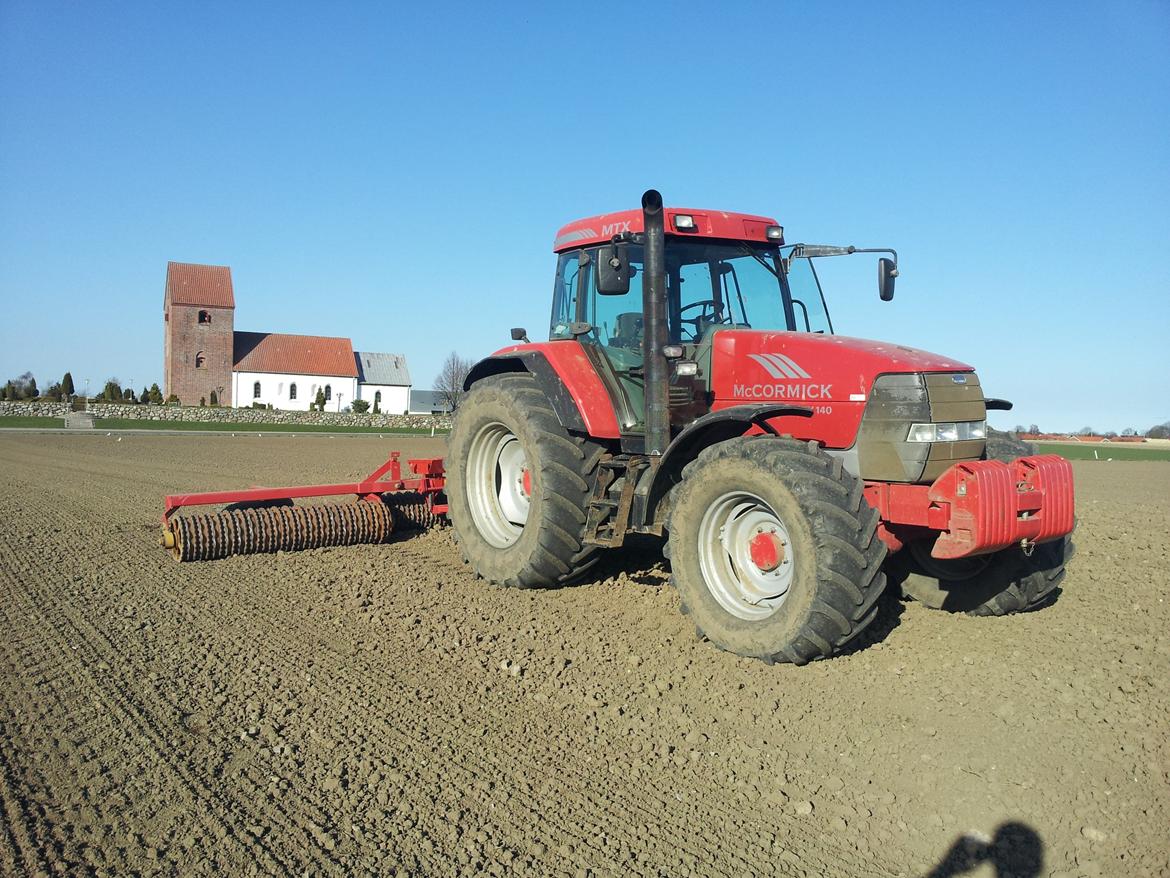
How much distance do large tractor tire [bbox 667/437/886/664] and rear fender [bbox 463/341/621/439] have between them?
0.93m

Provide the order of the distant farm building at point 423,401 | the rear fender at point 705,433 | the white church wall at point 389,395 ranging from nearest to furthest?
the rear fender at point 705,433 < the white church wall at point 389,395 < the distant farm building at point 423,401

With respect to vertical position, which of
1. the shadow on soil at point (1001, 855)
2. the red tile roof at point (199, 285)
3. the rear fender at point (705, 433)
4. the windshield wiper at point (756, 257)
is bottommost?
the shadow on soil at point (1001, 855)

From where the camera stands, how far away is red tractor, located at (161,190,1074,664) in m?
4.70

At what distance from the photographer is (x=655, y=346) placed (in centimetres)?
568

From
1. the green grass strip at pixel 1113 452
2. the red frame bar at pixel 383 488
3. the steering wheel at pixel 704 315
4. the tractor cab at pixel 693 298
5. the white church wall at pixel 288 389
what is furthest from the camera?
the white church wall at pixel 288 389

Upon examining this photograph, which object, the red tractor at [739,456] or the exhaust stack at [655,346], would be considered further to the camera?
the exhaust stack at [655,346]

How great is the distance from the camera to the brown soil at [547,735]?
3172mm

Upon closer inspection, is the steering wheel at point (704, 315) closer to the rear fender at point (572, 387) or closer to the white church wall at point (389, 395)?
the rear fender at point (572, 387)

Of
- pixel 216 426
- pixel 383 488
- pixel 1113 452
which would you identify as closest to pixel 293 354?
pixel 216 426

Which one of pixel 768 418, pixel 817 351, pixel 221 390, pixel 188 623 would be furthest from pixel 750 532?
pixel 221 390

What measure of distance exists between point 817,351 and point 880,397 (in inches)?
18.5

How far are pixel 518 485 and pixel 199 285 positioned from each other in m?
69.3

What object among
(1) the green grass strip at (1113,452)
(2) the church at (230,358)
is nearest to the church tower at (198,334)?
(2) the church at (230,358)

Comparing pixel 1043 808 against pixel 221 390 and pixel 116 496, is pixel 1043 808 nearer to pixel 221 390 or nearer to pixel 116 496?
pixel 116 496
